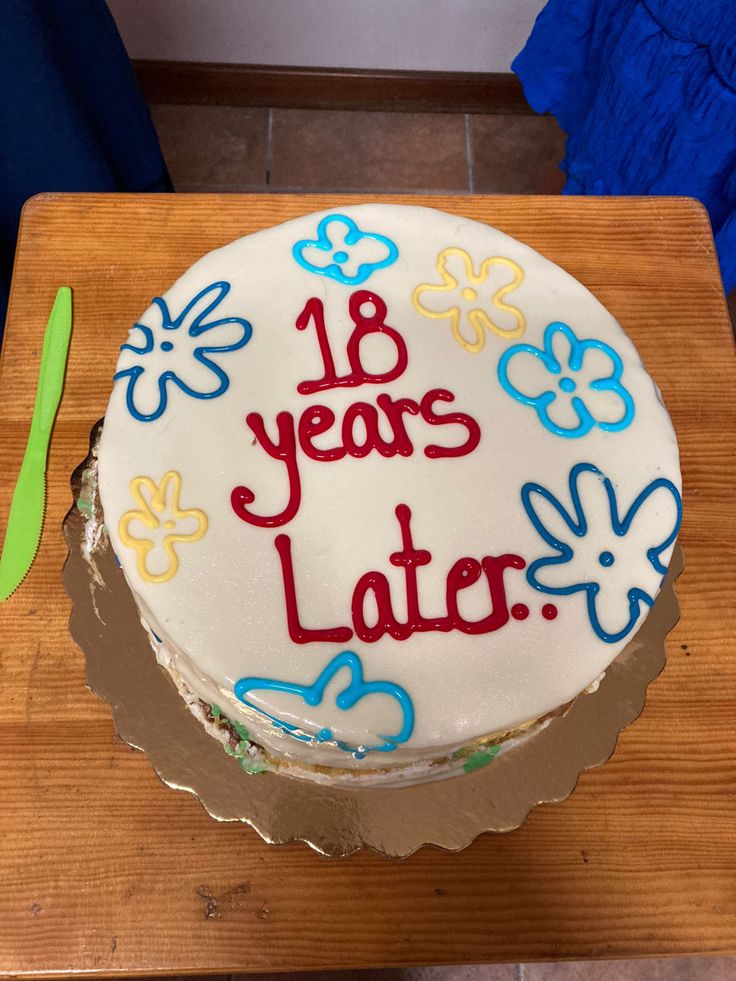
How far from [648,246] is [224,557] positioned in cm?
93

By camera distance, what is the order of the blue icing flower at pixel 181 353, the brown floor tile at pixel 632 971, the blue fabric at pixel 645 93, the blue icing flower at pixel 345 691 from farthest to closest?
the brown floor tile at pixel 632 971 < the blue fabric at pixel 645 93 < the blue icing flower at pixel 181 353 < the blue icing flower at pixel 345 691

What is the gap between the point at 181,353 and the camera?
0.99 metres

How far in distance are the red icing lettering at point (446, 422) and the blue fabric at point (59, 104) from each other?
Answer: 0.99m

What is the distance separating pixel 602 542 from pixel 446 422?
228 mm

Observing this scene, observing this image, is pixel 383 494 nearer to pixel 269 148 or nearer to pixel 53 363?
pixel 53 363

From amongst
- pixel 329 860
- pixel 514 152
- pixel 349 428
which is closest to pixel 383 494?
pixel 349 428

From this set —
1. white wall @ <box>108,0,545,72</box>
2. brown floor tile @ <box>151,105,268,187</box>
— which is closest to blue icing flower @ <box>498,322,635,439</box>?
white wall @ <box>108,0,545,72</box>

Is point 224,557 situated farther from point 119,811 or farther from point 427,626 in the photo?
point 119,811

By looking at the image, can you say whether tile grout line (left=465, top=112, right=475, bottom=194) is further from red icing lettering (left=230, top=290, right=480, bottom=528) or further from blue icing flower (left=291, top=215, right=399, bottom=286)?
red icing lettering (left=230, top=290, right=480, bottom=528)

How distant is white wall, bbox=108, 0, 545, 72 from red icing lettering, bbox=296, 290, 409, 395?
170cm

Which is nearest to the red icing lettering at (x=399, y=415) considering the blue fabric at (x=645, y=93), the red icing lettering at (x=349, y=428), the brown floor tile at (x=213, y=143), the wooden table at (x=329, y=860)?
the red icing lettering at (x=349, y=428)

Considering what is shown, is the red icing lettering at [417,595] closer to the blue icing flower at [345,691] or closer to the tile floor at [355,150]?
the blue icing flower at [345,691]

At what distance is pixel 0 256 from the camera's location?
1614mm

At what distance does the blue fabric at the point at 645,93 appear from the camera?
4.44 ft
